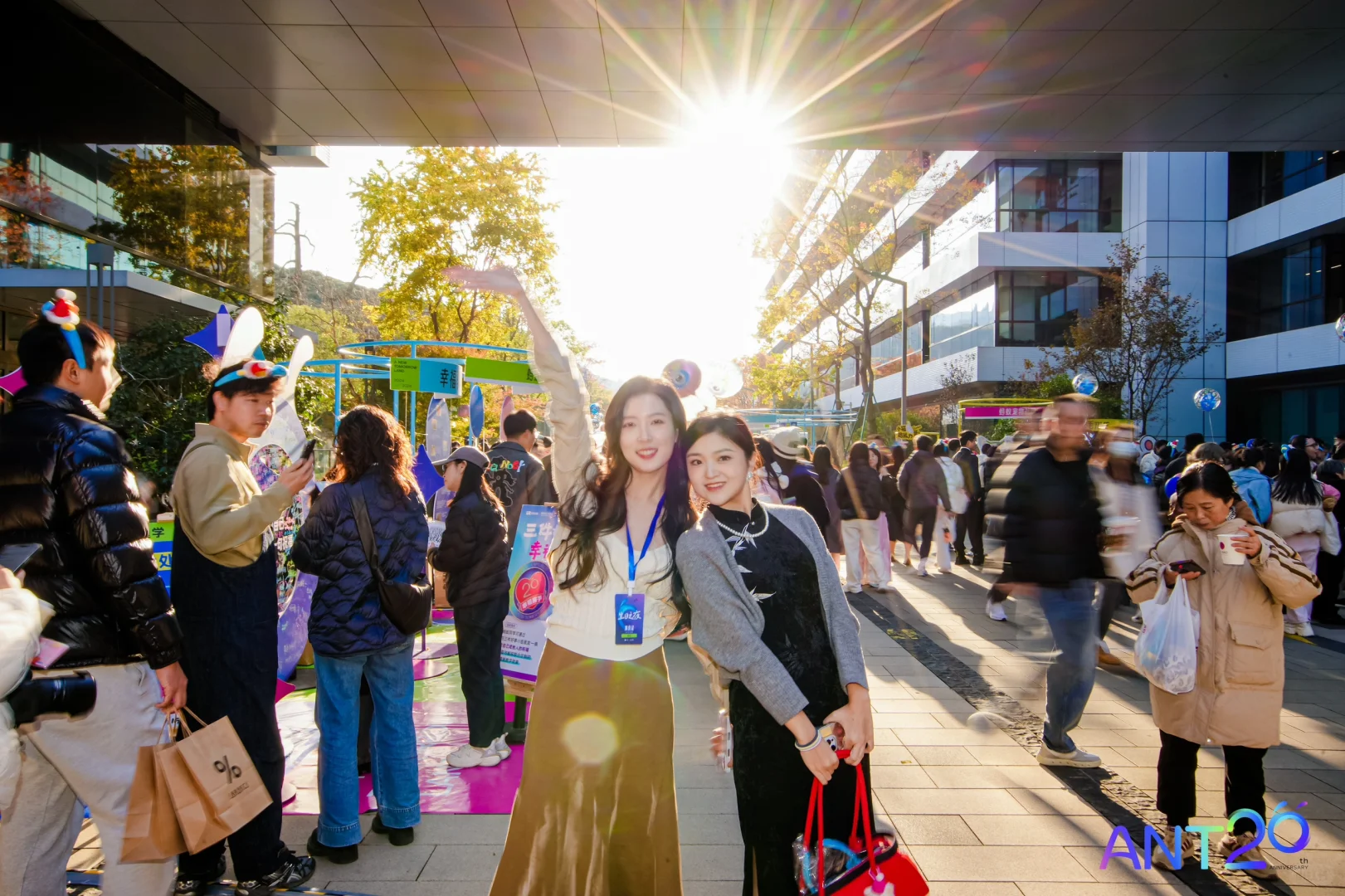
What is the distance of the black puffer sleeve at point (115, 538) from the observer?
2471 mm

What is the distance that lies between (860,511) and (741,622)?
8.22 metres

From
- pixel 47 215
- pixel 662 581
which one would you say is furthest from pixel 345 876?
pixel 47 215

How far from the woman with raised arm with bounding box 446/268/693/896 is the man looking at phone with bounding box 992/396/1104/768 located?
253cm

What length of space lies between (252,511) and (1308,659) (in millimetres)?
8395

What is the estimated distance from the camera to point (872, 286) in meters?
23.9

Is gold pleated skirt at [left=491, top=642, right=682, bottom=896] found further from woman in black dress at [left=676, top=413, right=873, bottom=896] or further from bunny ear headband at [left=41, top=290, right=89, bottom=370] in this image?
bunny ear headband at [left=41, top=290, right=89, bottom=370]

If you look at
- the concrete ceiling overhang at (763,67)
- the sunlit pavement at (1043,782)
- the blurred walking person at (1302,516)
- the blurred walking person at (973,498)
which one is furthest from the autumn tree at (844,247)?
the sunlit pavement at (1043,782)

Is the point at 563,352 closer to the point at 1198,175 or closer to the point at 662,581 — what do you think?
the point at 662,581

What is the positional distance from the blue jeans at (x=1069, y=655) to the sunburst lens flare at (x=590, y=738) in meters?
2.86

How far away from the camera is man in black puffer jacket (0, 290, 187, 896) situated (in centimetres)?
242

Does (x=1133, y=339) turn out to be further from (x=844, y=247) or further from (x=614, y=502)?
(x=614, y=502)

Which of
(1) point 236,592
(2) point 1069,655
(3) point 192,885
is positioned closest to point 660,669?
(1) point 236,592

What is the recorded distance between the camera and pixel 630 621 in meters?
2.43

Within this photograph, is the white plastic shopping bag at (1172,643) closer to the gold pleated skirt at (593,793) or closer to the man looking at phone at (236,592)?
the gold pleated skirt at (593,793)
